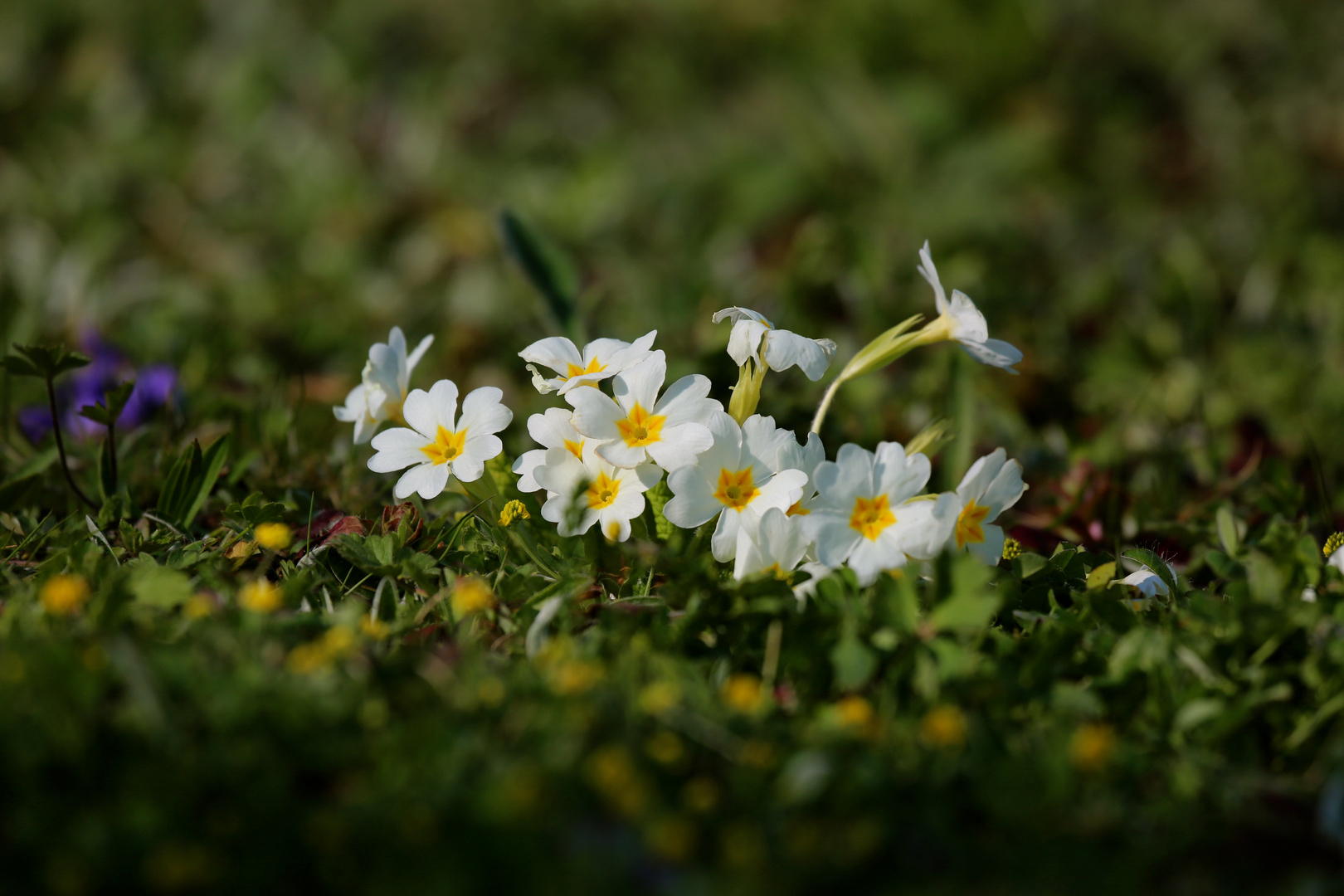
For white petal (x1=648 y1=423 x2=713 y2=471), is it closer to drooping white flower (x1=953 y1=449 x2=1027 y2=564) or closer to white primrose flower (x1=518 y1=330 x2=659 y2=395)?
white primrose flower (x1=518 y1=330 x2=659 y2=395)

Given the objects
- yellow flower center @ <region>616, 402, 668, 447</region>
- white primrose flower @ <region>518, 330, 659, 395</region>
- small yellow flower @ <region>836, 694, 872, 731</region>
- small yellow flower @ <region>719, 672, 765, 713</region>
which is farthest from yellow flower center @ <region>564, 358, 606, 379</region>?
small yellow flower @ <region>836, 694, 872, 731</region>

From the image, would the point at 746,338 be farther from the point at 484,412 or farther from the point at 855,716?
the point at 855,716

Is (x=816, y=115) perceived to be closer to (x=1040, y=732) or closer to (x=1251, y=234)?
(x=1251, y=234)

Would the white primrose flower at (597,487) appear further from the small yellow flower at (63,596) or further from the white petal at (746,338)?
the small yellow flower at (63,596)

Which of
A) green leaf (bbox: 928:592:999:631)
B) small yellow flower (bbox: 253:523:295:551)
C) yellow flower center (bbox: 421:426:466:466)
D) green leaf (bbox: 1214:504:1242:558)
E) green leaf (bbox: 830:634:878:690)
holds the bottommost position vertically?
green leaf (bbox: 1214:504:1242:558)

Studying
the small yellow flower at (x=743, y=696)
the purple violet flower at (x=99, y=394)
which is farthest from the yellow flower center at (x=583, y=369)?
the purple violet flower at (x=99, y=394)

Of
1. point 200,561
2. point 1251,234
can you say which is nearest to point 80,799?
point 200,561
